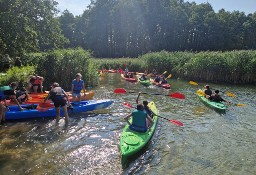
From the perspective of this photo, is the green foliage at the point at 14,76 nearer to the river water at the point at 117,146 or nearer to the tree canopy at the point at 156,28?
the river water at the point at 117,146

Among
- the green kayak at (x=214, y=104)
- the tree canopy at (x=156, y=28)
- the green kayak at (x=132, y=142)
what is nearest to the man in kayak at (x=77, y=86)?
the green kayak at (x=132, y=142)

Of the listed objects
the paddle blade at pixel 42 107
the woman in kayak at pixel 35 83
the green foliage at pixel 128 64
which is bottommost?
the paddle blade at pixel 42 107

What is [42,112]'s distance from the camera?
1103 centimetres

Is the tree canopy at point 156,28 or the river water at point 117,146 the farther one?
the tree canopy at point 156,28

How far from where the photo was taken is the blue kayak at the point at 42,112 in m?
10.6

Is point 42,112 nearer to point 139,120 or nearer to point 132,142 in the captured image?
point 139,120

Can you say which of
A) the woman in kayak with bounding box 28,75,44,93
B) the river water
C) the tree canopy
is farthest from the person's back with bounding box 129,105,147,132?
the tree canopy

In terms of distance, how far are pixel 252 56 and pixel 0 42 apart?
806 inches

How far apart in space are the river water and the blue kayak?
26cm

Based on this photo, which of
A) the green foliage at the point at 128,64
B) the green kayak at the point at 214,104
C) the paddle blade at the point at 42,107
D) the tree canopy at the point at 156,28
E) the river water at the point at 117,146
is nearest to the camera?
the river water at the point at 117,146

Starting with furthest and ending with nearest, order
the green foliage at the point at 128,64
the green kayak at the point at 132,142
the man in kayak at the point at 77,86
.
A: the green foliage at the point at 128,64
the man in kayak at the point at 77,86
the green kayak at the point at 132,142

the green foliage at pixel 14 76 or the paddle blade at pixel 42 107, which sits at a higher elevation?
the green foliage at pixel 14 76

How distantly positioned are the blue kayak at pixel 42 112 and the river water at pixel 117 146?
0.26 metres

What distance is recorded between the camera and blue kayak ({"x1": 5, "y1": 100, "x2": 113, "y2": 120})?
10637mm
